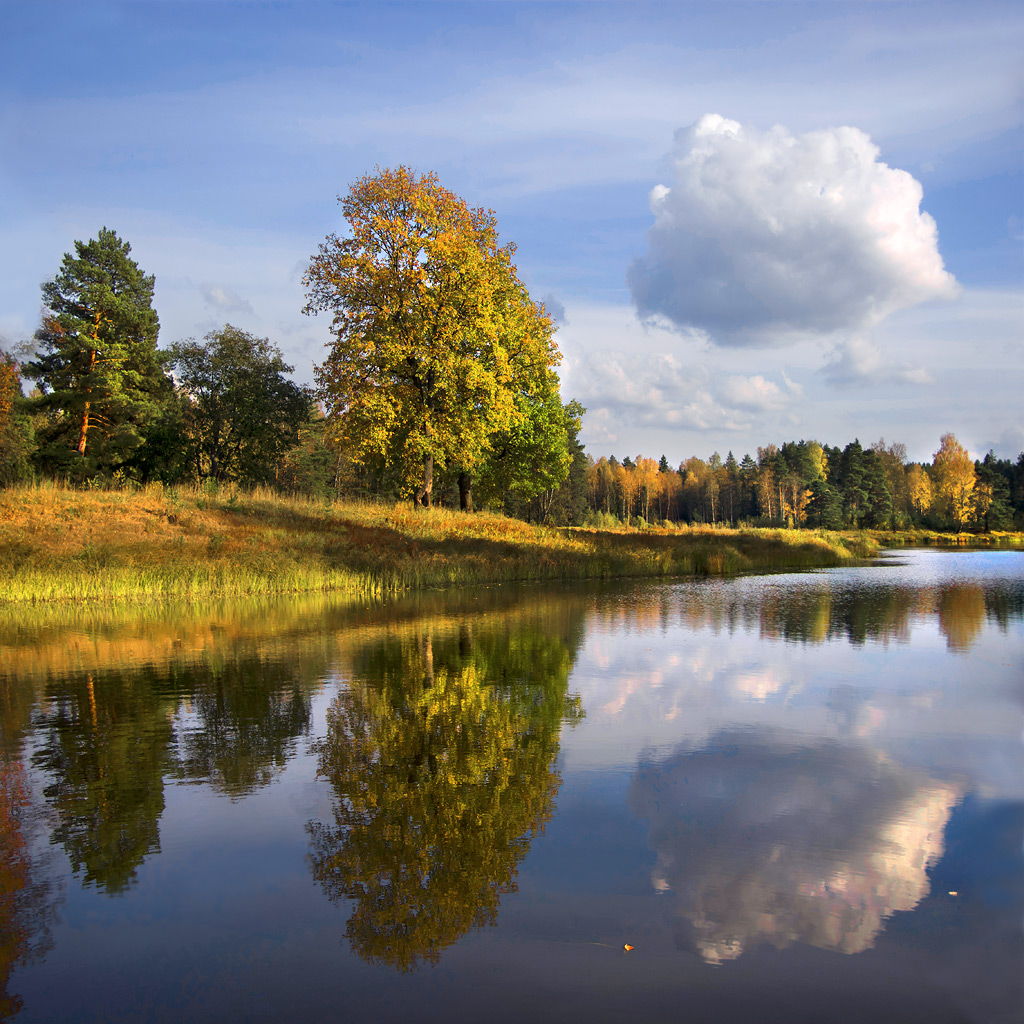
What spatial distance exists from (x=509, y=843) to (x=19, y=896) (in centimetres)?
283

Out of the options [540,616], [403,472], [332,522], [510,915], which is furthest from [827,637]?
[403,472]

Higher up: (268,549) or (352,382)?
(352,382)

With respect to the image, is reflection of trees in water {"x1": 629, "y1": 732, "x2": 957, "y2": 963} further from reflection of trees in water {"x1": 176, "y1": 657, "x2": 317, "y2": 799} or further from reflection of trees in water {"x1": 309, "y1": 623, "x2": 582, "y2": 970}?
reflection of trees in water {"x1": 176, "y1": 657, "x2": 317, "y2": 799}

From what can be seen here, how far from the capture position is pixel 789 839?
4930 mm

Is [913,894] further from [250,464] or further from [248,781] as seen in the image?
[250,464]

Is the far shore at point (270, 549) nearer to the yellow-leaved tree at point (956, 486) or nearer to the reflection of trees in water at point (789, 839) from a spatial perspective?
the reflection of trees in water at point (789, 839)

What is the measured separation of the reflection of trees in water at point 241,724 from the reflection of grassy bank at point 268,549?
1161 centimetres

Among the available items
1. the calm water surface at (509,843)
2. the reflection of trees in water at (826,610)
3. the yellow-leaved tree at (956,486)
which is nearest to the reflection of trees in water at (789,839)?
the calm water surface at (509,843)

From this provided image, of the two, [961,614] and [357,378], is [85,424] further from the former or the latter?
[961,614]

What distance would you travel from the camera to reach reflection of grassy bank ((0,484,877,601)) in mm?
20719

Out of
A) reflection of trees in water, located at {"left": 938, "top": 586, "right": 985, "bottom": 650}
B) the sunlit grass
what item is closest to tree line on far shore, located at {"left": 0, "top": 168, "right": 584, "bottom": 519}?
reflection of trees in water, located at {"left": 938, "top": 586, "right": 985, "bottom": 650}

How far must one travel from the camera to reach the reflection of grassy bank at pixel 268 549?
2072 cm

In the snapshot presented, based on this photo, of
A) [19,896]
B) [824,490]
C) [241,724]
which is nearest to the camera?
[19,896]

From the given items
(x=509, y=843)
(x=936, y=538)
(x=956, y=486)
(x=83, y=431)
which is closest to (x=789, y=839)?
(x=509, y=843)
